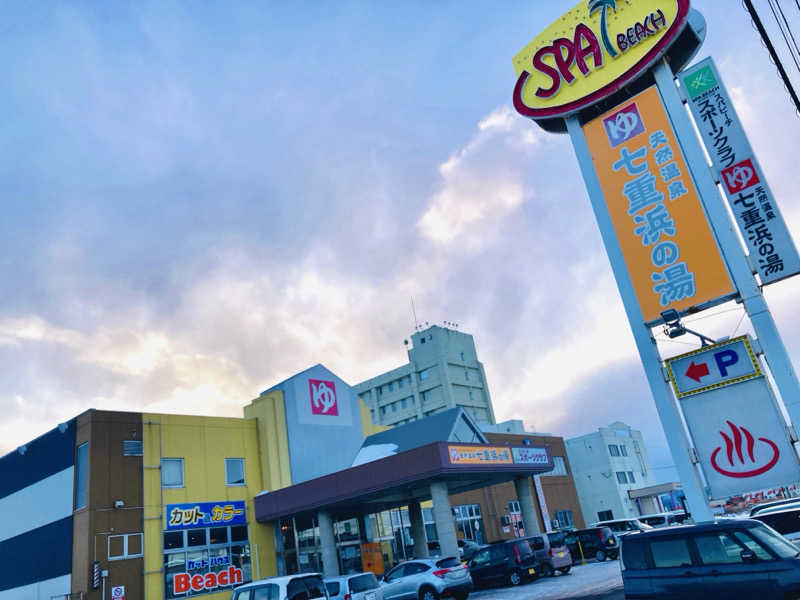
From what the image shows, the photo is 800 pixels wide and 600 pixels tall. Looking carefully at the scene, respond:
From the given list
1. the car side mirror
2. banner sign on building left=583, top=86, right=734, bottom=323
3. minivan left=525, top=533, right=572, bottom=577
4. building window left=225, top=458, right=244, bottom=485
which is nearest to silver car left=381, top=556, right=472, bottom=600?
minivan left=525, top=533, right=572, bottom=577

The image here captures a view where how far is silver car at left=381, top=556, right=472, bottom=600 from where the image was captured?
2011 cm

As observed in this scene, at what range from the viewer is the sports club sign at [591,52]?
17453 mm

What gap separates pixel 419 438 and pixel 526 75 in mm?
17182

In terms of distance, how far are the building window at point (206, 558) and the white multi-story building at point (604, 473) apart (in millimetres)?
46064

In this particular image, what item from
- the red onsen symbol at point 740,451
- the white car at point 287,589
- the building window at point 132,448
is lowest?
the white car at point 287,589

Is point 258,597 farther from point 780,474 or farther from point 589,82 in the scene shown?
point 589,82

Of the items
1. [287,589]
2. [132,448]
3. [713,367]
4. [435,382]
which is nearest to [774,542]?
[713,367]

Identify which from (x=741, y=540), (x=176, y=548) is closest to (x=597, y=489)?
(x=176, y=548)

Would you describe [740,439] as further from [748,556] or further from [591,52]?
[591,52]

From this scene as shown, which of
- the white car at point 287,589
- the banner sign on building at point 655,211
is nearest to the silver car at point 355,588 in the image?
the white car at point 287,589

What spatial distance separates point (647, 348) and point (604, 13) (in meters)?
10.3

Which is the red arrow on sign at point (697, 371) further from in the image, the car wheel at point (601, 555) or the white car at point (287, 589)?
the car wheel at point (601, 555)

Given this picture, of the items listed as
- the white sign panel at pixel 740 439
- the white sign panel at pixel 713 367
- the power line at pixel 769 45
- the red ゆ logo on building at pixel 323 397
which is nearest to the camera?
the power line at pixel 769 45

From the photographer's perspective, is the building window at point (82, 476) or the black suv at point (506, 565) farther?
the building window at point (82, 476)
